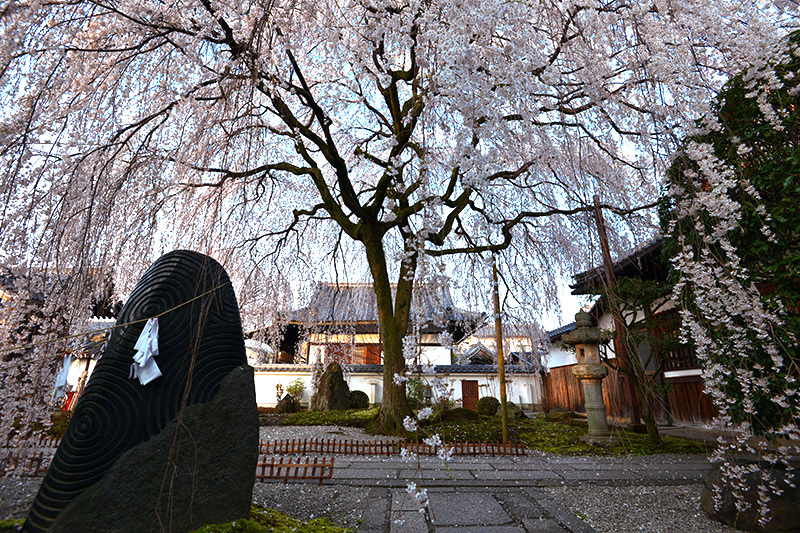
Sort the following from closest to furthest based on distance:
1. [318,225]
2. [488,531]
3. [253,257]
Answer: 1. [488,531]
2. [253,257]
3. [318,225]

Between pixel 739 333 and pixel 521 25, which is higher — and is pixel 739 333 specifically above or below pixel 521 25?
below

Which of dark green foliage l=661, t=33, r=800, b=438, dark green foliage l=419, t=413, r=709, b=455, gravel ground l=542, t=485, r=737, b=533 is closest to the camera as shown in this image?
dark green foliage l=661, t=33, r=800, b=438

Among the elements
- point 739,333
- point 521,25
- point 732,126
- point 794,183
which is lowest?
point 739,333

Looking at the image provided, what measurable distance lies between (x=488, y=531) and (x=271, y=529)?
168 centimetres

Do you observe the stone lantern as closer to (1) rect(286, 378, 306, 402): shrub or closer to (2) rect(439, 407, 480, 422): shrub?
(2) rect(439, 407, 480, 422): shrub

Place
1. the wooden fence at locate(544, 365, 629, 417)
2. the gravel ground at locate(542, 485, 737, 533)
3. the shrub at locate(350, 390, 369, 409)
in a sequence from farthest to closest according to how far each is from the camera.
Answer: the shrub at locate(350, 390, 369, 409), the wooden fence at locate(544, 365, 629, 417), the gravel ground at locate(542, 485, 737, 533)

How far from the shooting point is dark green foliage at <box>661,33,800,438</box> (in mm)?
2871

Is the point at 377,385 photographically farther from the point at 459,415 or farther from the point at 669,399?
the point at 669,399

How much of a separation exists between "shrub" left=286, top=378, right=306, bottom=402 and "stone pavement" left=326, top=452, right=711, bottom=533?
417 inches

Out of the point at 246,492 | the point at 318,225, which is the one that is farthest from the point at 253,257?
the point at 246,492

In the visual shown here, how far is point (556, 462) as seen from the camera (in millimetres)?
5746

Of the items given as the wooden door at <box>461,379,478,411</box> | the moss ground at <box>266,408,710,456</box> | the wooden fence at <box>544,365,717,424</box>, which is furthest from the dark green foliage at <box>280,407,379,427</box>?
the wooden door at <box>461,379,478,411</box>

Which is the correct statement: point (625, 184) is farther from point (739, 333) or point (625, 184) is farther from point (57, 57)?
point (57, 57)

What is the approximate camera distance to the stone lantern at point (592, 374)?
7.29m
